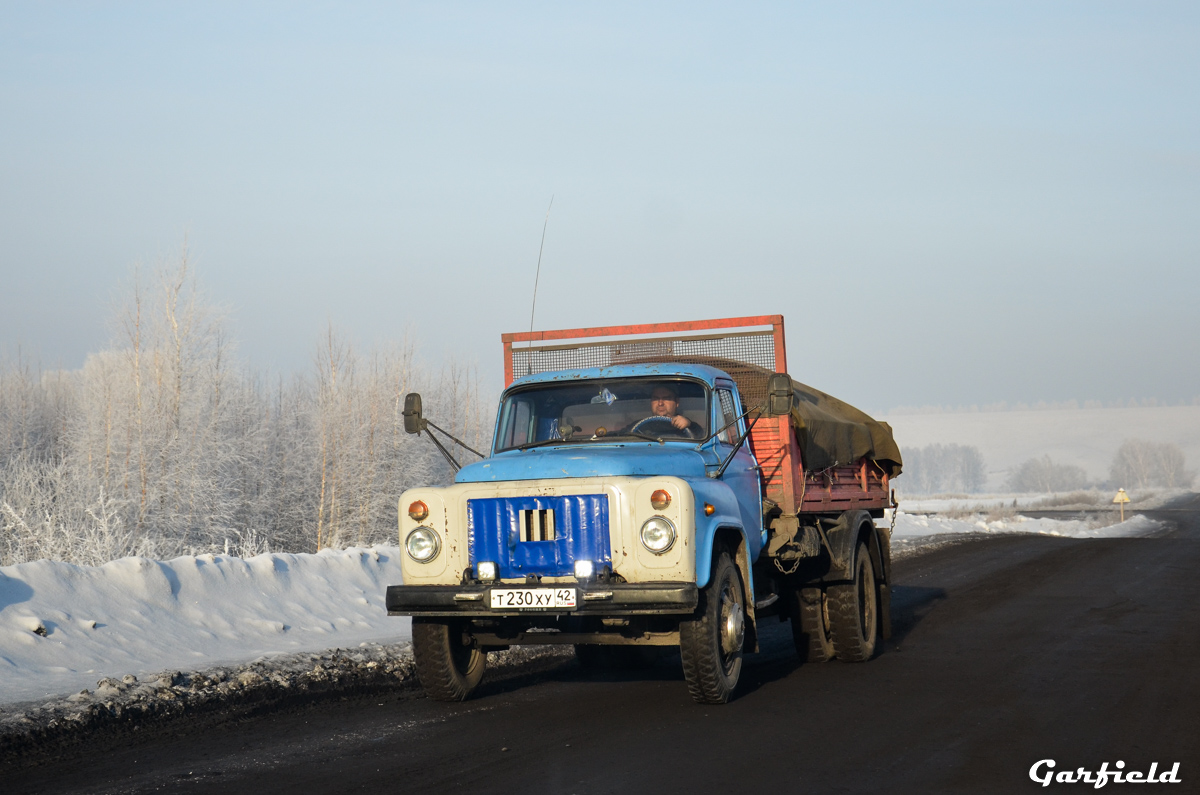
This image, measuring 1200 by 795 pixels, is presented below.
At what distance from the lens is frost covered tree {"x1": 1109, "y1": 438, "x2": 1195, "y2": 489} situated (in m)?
160

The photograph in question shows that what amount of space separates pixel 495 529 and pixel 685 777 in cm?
229

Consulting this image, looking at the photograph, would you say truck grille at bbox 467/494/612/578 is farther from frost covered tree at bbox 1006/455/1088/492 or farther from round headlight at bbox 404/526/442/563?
frost covered tree at bbox 1006/455/1088/492

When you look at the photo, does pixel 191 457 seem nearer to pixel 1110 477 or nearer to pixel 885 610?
pixel 885 610

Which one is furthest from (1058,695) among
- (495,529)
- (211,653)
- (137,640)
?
(137,640)

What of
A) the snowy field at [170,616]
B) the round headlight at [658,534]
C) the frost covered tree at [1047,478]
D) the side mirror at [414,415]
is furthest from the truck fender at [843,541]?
the frost covered tree at [1047,478]

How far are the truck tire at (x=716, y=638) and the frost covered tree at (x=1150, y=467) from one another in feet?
556

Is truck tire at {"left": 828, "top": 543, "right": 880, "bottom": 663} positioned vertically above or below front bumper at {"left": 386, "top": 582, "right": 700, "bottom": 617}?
below

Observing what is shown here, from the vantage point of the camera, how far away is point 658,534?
6703mm

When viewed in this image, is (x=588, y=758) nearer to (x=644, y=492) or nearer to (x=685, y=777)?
(x=685, y=777)

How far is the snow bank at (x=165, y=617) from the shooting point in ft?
28.0

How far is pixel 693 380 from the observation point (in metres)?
8.37

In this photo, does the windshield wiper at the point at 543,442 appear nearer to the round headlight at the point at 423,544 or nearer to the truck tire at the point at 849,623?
the round headlight at the point at 423,544

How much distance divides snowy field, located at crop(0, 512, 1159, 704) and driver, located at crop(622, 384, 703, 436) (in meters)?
3.82

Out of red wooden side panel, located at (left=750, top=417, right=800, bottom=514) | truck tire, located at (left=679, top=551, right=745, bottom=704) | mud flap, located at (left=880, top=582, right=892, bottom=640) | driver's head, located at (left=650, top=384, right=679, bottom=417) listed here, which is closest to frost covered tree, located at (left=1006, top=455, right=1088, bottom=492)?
mud flap, located at (left=880, top=582, right=892, bottom=640)
